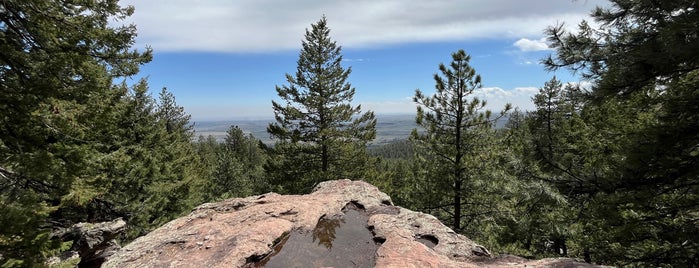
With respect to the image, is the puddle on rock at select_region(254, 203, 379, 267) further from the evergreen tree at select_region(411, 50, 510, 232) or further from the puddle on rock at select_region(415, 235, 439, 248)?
the evergreen tree at select_region(411, 50, 510, 232)

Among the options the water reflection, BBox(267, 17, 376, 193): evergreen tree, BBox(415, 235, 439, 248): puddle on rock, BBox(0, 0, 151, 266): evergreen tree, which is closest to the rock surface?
BBox(415, 235, 439, 248): puddle on rock

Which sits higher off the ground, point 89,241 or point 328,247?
point 328,247

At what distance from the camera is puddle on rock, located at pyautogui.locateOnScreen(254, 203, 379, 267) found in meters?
6.11

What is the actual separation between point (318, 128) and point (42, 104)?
12.4 meters

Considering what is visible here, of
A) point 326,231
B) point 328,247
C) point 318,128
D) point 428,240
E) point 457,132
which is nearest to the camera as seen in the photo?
point 328,247

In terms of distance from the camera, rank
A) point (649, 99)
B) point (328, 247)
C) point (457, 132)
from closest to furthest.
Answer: point (649, 99) → point (328, 247) → point (457, 132)

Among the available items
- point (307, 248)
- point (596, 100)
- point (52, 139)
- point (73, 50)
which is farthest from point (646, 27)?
point (52, 139)

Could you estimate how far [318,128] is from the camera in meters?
17.8

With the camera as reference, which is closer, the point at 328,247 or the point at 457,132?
the point at 328,247

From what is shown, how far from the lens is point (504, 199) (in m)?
13.4

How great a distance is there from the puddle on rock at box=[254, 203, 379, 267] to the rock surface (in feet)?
0.55

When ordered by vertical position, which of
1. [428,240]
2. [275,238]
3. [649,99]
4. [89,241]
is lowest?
[89,241]

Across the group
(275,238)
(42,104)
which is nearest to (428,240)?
(275,238)

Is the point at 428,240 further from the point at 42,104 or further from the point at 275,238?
the point at 42,104
